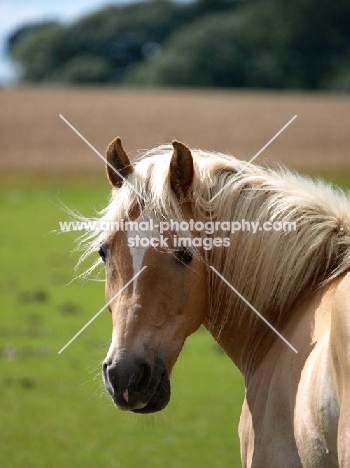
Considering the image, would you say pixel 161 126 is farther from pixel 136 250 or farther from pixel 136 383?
pixel 136 383

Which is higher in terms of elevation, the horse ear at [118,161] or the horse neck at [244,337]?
the horse ear at [118,161]

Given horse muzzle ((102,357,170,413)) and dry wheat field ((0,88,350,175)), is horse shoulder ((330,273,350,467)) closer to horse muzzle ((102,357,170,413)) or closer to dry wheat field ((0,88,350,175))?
horse muzzle ((102,357,170,413))

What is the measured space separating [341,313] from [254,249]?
0.71 metres

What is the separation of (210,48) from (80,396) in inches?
1462

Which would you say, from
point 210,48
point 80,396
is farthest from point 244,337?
point 210,48

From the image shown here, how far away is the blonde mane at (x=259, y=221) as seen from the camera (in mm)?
2691

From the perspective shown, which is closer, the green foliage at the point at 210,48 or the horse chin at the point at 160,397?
the horse chin at the point at 160,397

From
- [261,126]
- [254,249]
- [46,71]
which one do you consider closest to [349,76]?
[261,126]

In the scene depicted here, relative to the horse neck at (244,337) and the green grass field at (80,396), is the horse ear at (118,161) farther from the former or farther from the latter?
the horse neck at (244,337)

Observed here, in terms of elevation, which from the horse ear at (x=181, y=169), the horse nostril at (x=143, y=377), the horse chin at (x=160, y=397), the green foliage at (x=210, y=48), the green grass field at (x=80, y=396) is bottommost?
the green grass field at (x=80, y=396)

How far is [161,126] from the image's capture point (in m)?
26.9

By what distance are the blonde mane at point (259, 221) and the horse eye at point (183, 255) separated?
0.12 metres

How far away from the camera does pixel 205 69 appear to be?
141 ft

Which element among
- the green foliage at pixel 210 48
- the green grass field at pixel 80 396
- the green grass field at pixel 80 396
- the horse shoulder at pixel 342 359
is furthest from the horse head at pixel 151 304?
the green foliage at pixel 210 48
